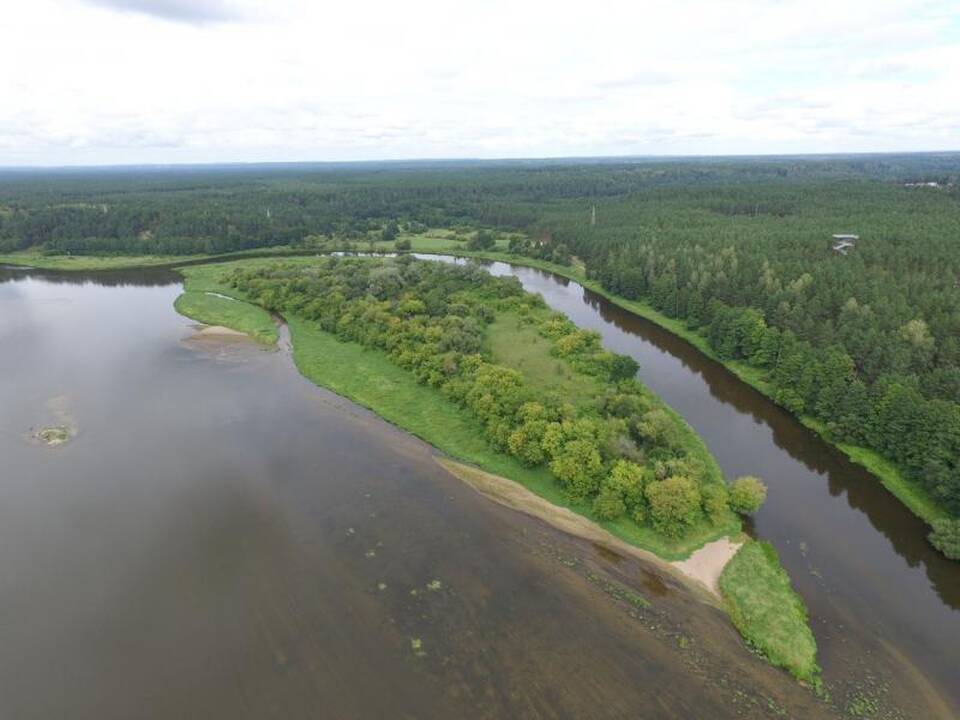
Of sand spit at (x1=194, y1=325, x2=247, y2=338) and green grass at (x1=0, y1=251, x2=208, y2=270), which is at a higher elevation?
sand spit at (x1=194, y1=325, x2=247, y2=338)

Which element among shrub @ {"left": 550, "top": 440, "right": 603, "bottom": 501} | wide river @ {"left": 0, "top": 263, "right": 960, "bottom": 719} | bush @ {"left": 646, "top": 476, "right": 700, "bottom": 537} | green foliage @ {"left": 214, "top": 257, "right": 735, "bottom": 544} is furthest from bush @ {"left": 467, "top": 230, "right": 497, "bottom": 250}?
bush @ {"left": 646, "top": 476, "right": 700, "bottom": 537}


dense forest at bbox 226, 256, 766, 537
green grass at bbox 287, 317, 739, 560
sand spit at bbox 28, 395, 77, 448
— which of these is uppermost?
dense forest at bbox 226, 256, 766, 537

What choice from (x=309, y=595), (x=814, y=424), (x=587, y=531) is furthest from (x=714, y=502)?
(x=309, y=595)

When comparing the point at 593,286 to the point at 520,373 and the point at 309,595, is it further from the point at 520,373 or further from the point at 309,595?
the point at 309,595

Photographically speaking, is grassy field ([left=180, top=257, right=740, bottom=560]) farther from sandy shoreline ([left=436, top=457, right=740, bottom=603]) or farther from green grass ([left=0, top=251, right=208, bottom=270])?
green grass ([left=0, top=251, right=208, bottom=270])

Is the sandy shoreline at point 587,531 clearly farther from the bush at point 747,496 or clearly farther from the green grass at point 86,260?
the green grass at point 86,260

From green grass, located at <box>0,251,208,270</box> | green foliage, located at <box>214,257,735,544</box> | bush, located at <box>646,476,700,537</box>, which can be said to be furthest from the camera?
green grass, located at <box>0,251,208,270</box>

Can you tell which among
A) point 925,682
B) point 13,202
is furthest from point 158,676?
point 13,202
